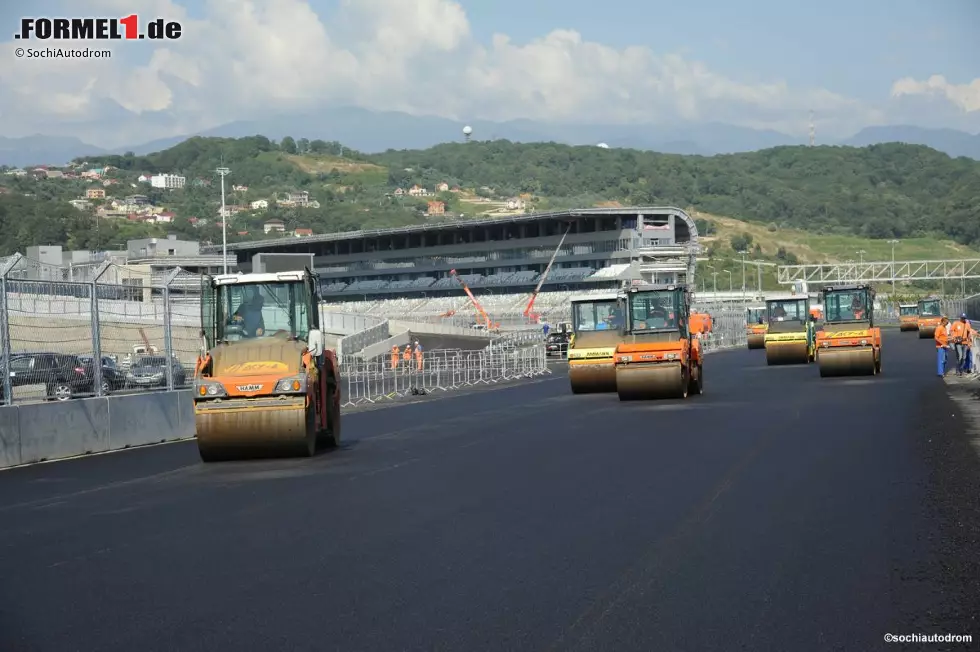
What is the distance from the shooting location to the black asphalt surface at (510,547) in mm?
7062

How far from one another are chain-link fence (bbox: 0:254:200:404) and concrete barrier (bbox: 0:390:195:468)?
203 millimetres

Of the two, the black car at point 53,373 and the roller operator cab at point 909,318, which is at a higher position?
the black car at point 53,373

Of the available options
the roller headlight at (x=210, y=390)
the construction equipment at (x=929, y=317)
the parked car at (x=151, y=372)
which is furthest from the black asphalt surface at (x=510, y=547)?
the construction equipment at (x=929, y=317)

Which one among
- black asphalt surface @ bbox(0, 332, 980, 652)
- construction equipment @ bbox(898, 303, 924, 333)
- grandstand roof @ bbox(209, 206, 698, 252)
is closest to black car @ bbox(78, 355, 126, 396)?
black asphalt surface @ bbox(0, 332, 980, 652)

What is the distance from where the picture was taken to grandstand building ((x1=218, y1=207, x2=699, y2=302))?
123 meters

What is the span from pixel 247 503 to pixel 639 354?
15.2 metres

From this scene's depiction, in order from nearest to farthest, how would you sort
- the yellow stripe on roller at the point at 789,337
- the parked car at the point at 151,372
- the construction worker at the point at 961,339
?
the parked car at the point at 151,372
the construction worker at the point at 961,339
the yellow stripe on roller at the point at 789,337

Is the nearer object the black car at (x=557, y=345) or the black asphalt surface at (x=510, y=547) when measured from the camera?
the black asphalt surface at (x=510, y=547)

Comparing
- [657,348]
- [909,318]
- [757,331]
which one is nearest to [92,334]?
[657,348]

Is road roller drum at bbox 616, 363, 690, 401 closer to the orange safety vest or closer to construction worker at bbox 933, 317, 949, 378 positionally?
construction worker at bbox 933, 317, 949, 378

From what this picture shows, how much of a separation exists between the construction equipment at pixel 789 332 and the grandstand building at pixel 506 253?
66.3 meters

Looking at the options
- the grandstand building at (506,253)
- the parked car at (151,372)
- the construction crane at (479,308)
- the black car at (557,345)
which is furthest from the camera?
the grandstand building at (506,253)

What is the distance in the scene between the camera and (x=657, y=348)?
26.4 meters

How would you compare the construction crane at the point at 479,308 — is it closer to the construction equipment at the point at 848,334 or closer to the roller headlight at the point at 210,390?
the construction equipment at the point at 848,334
